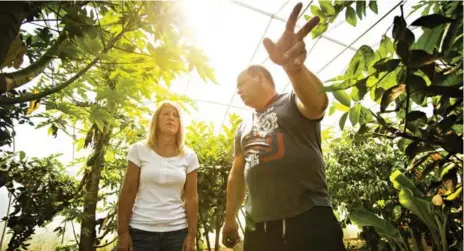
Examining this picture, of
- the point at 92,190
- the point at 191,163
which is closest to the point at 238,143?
the point at 191,163

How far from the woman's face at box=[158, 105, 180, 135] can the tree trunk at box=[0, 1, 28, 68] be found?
1503mm

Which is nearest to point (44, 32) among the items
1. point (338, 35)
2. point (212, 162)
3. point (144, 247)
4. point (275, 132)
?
point (275, 132)

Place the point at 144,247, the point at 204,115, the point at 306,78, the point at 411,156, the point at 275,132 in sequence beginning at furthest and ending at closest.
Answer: the point at 204,115 < the point at 144,247 < the point at 275,132 < the point at 306,78 < the point at 411,156

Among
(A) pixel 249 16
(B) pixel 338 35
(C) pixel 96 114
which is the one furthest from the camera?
(B) pixel 338 35

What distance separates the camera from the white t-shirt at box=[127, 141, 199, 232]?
1.81 meters

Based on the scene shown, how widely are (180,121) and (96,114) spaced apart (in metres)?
1.15

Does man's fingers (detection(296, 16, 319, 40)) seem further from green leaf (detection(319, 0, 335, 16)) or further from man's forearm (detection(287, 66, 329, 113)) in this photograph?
man's forearm (detection(287, 66, 329, 113))

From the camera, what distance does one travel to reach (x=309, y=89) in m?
1.20

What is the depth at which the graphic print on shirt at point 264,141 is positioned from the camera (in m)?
1.48

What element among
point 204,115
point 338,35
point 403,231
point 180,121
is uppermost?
point 338,35

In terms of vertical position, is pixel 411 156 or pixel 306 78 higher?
pixel 306 78

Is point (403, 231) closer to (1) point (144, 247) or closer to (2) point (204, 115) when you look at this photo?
(1) point (144, 247)

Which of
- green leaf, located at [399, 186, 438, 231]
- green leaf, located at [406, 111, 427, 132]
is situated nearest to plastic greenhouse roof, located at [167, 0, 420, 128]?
green leaf, located at [399, 186, 438, 231]

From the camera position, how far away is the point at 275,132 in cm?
153
